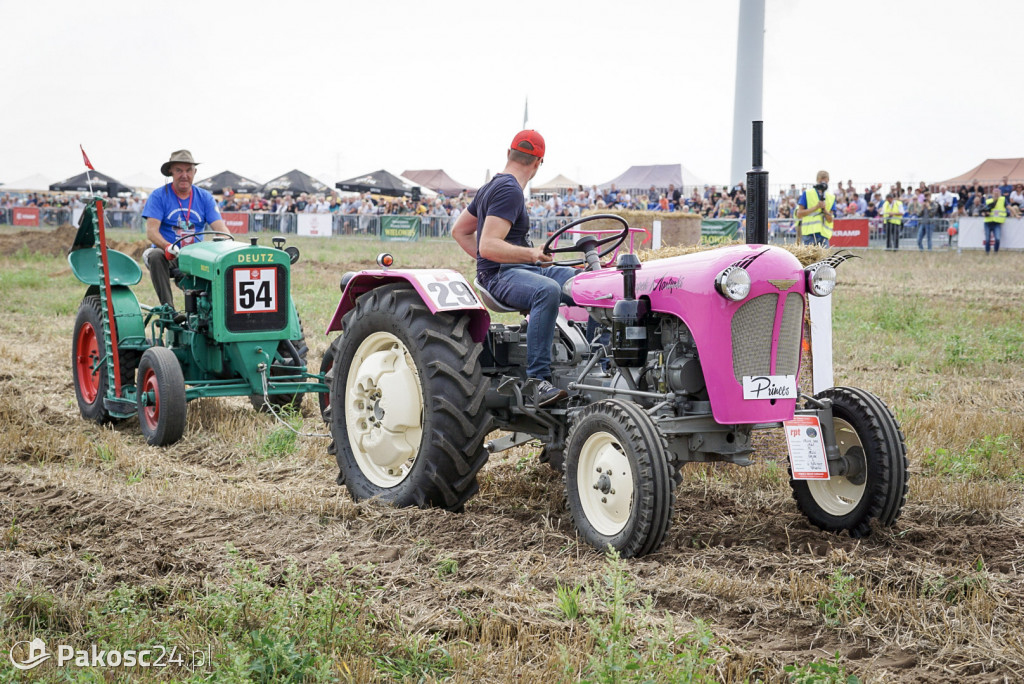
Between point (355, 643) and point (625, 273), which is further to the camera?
point (625, 273)

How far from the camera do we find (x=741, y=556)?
413 cm

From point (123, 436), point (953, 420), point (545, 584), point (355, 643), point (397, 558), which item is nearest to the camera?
point (355, 643)

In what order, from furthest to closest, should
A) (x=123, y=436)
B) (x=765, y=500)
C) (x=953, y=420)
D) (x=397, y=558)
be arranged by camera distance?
(x=123, y=436), (x=953, y=420), (x=765, y=500), (x=397, y=558)

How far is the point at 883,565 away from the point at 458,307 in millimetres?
2139

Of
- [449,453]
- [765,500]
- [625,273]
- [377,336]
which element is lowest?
[765,500]

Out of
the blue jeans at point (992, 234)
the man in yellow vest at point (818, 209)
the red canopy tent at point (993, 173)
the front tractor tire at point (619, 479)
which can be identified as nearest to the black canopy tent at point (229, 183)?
the red canopy tent at point (993, 173)

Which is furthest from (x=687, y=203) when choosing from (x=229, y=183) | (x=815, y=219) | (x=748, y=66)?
(x=229, y=183)

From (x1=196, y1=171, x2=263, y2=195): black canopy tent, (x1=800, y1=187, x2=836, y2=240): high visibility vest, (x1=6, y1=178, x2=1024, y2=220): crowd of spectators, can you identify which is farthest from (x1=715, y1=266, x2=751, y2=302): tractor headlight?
(x1=196, y1=171, x2=263, y2=195): black canopy tent

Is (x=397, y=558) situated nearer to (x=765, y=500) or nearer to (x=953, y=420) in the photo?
(x=765, y=500)

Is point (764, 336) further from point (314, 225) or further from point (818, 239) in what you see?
point (314, 225)

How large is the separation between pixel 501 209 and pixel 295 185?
112 feet

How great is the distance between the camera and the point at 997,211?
71.3ft

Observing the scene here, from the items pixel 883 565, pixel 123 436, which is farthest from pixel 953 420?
pixel 123 436

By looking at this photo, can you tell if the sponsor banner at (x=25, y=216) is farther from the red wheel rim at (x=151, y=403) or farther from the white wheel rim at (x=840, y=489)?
the white wheel rim at (x=840, y=489)
